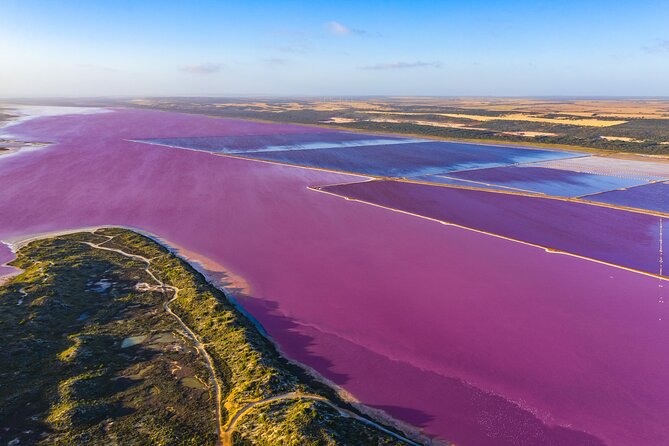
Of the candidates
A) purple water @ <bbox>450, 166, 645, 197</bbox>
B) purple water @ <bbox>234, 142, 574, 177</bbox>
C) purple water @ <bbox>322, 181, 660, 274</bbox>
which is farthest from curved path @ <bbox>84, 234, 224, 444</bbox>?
purple water @ <bbox>450, 166, 645, 197</bbox>

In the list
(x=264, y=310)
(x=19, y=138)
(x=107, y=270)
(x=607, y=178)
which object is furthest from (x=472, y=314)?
(x=19, y=138)

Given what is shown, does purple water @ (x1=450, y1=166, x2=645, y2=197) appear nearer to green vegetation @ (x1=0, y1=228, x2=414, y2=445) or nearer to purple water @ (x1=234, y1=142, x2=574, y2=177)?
purple water @ (x1=234, y1=142, x2=574, y2=177)

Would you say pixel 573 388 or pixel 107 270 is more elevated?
pixel 107 270

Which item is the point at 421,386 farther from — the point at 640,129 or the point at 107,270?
the point at 640,129

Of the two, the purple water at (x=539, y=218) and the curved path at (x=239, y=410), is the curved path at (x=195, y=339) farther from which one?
the purple water at (x=539, y=218)

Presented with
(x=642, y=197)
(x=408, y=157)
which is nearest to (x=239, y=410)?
(x=642, y=197)

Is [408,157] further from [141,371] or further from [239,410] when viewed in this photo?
[239,410]

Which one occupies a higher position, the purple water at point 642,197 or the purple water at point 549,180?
the purple water at point 549,180

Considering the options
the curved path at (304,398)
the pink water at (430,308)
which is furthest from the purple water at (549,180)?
the curved path at (304,398)
